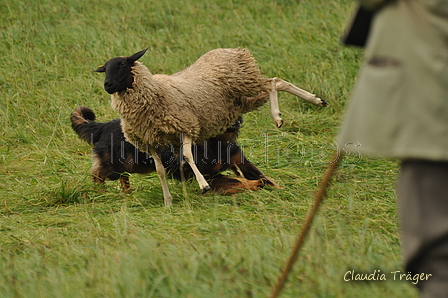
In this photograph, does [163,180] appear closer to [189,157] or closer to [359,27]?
[189,157]

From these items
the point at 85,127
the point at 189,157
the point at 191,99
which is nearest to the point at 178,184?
the point at 189,157

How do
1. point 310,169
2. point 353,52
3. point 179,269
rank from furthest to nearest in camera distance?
point 353,52 < point 310,169 < point 179,269

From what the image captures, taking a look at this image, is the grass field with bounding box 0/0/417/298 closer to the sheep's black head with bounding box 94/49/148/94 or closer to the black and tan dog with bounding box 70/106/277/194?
the black and tan dog with bounding box 70/106/277/194

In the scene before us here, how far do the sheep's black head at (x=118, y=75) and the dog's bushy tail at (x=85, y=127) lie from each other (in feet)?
4.70

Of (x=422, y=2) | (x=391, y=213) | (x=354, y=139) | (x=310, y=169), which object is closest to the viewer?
(x=422, y=2)

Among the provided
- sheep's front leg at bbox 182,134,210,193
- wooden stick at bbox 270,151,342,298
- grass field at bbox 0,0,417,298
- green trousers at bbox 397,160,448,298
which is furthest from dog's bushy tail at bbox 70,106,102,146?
green trousers at bbox 397,160,448,298

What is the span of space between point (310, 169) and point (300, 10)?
5.89 meters

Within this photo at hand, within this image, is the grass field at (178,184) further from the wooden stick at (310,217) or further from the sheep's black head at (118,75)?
the sheep's black head at (118,75)

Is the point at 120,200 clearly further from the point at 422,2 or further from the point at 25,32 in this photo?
the point at 25,32

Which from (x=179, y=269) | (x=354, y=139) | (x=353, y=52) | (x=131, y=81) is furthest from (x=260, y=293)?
(x=353, y=52)

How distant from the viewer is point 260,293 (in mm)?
2479

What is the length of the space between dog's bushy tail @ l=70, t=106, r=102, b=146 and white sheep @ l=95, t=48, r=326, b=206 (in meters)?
A: 1.24

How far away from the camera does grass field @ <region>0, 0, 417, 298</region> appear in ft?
8.68

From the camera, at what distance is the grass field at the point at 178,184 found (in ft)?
8.68
